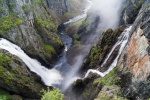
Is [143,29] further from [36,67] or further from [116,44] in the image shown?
[36,67]

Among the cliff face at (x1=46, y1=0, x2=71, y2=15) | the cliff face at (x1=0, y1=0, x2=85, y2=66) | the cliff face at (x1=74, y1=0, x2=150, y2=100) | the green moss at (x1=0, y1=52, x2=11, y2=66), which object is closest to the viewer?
the cliff face at (x1=74, y1=0, x2=150, y2=100)

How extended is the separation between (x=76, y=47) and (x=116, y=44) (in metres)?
20.5

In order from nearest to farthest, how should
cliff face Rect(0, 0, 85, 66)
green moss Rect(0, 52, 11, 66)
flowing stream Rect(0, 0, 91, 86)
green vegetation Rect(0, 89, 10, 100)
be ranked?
green vegetation Rect(0, 89, 10, 100)
green moss Rect(0, 52, 11, 66)
flowing stream Rect(0, 0, 91, 86)
cliff face Rect(0, 0, 85, 66)

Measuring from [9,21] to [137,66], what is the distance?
1249 inches

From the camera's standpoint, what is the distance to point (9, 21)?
57.5 m

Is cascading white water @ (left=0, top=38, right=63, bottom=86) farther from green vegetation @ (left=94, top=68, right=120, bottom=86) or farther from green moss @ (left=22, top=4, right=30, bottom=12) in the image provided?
green moss @ (left=22, top=4, right=30, bottom=12)

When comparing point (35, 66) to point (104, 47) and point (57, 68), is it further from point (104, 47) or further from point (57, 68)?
point (104, 47)

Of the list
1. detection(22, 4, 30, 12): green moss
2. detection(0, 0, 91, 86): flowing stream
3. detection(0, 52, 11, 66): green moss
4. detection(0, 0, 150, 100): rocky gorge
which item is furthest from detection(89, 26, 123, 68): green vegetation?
detection(22, 4, 30, 12): green moss

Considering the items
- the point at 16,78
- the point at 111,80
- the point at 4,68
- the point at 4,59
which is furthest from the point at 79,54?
the point at 111,80

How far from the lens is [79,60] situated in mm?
64562

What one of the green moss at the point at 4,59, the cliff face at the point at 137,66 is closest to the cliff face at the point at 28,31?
the green moss at the point at 4,59

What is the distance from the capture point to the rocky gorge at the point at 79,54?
3694 cm

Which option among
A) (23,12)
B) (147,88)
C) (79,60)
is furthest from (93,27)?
(147,88)

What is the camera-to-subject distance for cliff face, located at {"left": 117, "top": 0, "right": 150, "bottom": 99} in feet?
104
